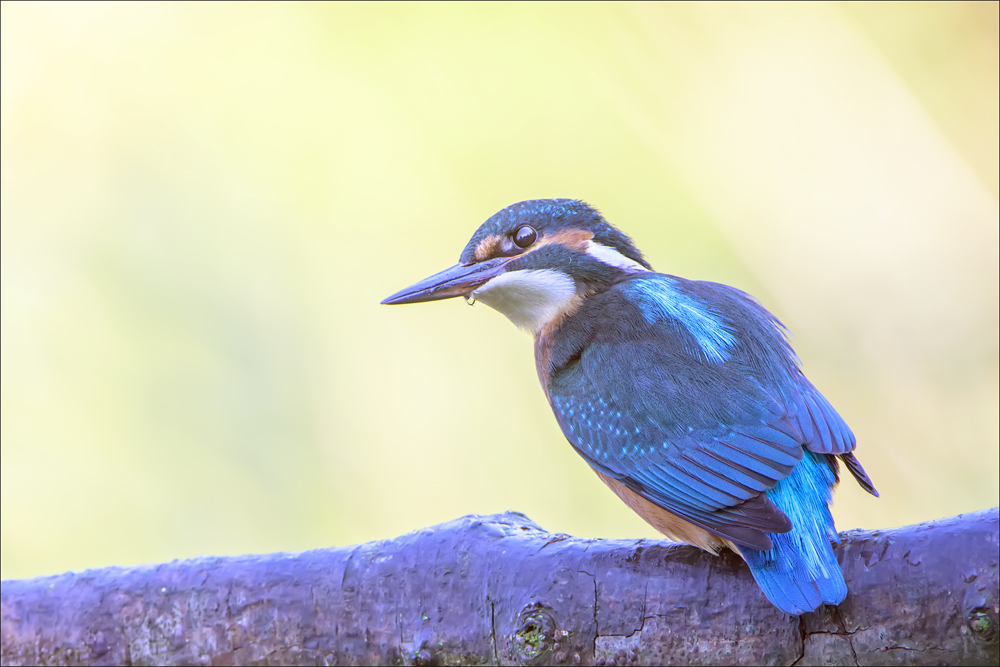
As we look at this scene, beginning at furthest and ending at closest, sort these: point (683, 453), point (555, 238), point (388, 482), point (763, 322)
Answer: point (388, 482)
point (555, 238)
point (763, 322)
point (683, 453)

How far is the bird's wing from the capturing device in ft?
4.44

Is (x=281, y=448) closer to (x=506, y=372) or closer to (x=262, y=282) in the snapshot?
(x=262, y=282)

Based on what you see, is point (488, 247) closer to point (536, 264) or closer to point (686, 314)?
point (536, 264)

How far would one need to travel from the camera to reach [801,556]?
1222 millimetres

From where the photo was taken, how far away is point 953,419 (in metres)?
3.10

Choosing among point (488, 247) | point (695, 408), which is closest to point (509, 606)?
point (695, 408)

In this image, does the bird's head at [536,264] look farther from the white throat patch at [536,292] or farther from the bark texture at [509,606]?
the bark texture at [509,606]

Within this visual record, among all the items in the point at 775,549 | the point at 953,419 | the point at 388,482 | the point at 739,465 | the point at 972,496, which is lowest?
the point at 972,496

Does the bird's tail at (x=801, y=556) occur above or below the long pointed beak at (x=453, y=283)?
below

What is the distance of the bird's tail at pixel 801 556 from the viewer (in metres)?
1.19

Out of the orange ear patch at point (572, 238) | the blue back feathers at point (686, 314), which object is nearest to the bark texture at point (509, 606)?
the blue back feathers at point (686, 314)

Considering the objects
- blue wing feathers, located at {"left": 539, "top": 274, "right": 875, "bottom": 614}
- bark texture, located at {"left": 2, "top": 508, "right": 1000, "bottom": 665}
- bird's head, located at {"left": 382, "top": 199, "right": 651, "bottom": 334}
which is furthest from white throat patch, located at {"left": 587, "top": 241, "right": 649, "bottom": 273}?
bark texture, located at {"left": 2, "top": 508, "right": 1000, "bottom": 665}

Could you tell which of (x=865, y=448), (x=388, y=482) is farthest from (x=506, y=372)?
(x=865, y=448)

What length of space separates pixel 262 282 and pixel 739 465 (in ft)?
8.37
